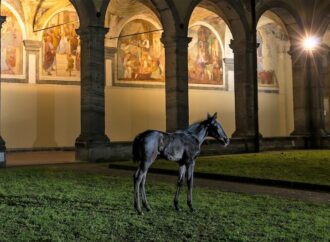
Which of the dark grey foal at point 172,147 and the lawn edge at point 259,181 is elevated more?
the dark grey foal at point 172,147

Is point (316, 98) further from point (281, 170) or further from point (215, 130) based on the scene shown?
point (215, 130)

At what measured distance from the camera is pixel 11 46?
21.4m

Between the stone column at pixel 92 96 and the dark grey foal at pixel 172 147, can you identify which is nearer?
the dark grey foal at pixel 172 147

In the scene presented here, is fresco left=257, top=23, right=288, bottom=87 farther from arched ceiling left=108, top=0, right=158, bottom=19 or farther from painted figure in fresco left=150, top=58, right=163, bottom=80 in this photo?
arched ceiling left=108, top=0, right=158, bottom=19

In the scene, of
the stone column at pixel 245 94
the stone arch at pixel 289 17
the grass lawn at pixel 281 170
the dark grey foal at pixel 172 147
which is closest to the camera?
the dark grey foal at pixel 172 147

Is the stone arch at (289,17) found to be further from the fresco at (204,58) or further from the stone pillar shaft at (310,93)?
the fresco at (204,58)

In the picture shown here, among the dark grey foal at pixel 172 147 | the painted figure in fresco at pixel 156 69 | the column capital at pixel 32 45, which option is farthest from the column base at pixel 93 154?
the dark grey foal at pixel 172 147

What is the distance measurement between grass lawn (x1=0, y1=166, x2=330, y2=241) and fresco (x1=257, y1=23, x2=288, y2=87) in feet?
65.8

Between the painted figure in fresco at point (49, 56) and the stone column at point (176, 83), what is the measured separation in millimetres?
6804

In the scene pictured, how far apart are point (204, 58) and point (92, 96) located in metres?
11.4

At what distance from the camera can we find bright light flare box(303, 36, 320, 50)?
69.2ft

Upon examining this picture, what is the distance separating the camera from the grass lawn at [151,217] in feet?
16.8

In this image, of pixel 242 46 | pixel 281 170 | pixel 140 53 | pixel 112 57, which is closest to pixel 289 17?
pixel 242 46

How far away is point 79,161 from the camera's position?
51.9ft
